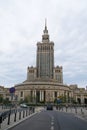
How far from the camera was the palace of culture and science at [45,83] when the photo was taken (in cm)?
14762

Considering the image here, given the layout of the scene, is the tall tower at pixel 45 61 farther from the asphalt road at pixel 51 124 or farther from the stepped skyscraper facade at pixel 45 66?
the asphalt road at pixel 51 124

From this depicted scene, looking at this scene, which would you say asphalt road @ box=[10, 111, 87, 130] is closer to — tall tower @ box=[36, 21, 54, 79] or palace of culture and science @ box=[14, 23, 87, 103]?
palace of culture and science @ box=[14, 23, 87, 103]

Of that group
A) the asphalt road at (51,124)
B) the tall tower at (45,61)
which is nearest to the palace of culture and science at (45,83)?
the tall tower at (45,61)

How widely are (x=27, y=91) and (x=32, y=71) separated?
37.5 m

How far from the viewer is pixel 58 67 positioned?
19450 centimetres

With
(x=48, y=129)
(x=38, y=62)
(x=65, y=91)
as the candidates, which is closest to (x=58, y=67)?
(x=38, y=62)

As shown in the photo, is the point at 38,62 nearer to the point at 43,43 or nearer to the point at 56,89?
the point at 43,43

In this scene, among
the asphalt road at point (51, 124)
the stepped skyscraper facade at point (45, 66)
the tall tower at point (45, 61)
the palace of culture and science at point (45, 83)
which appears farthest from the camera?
the stepped skyscraper facade at point (45, 66)

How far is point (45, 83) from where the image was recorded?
14900cm

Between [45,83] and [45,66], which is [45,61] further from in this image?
[45,83]

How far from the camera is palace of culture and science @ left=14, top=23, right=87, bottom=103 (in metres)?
148

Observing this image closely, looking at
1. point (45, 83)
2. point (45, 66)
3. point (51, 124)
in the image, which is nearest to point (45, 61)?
point (45, 66)

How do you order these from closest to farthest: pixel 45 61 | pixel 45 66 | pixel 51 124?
1. pixel 51 124
2. pixel 45 66
3. pixel 45 61

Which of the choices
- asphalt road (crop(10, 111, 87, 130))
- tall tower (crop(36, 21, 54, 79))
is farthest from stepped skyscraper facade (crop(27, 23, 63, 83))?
asphalt road (crop(10, 111, 87, 130))
